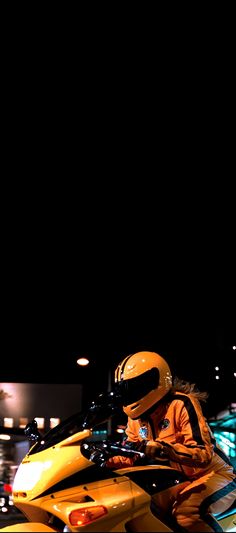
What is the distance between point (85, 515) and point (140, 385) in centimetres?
125

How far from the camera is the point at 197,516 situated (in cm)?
419

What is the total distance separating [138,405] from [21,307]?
Result: 14.7m

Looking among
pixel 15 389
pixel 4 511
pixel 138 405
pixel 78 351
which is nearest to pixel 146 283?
pixel 78 351

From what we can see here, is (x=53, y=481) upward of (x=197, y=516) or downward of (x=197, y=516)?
upward

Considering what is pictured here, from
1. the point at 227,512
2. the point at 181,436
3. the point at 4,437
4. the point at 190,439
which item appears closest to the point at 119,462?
the point at 181,436

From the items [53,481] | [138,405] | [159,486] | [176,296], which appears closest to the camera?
[53,481]

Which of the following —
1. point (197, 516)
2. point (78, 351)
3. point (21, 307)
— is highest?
point (197, 516)

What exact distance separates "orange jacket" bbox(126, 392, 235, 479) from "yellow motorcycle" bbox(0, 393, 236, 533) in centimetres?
31

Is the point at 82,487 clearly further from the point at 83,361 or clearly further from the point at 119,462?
the point at 83,361

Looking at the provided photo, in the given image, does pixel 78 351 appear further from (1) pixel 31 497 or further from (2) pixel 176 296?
(1) pixel 31 497

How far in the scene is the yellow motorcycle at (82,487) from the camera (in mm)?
3451

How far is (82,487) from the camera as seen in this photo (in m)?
3.61

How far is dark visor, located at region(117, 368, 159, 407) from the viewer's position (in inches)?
173

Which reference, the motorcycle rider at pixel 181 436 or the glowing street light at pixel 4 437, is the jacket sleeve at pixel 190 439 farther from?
the glowing street light at pixel 4 437
